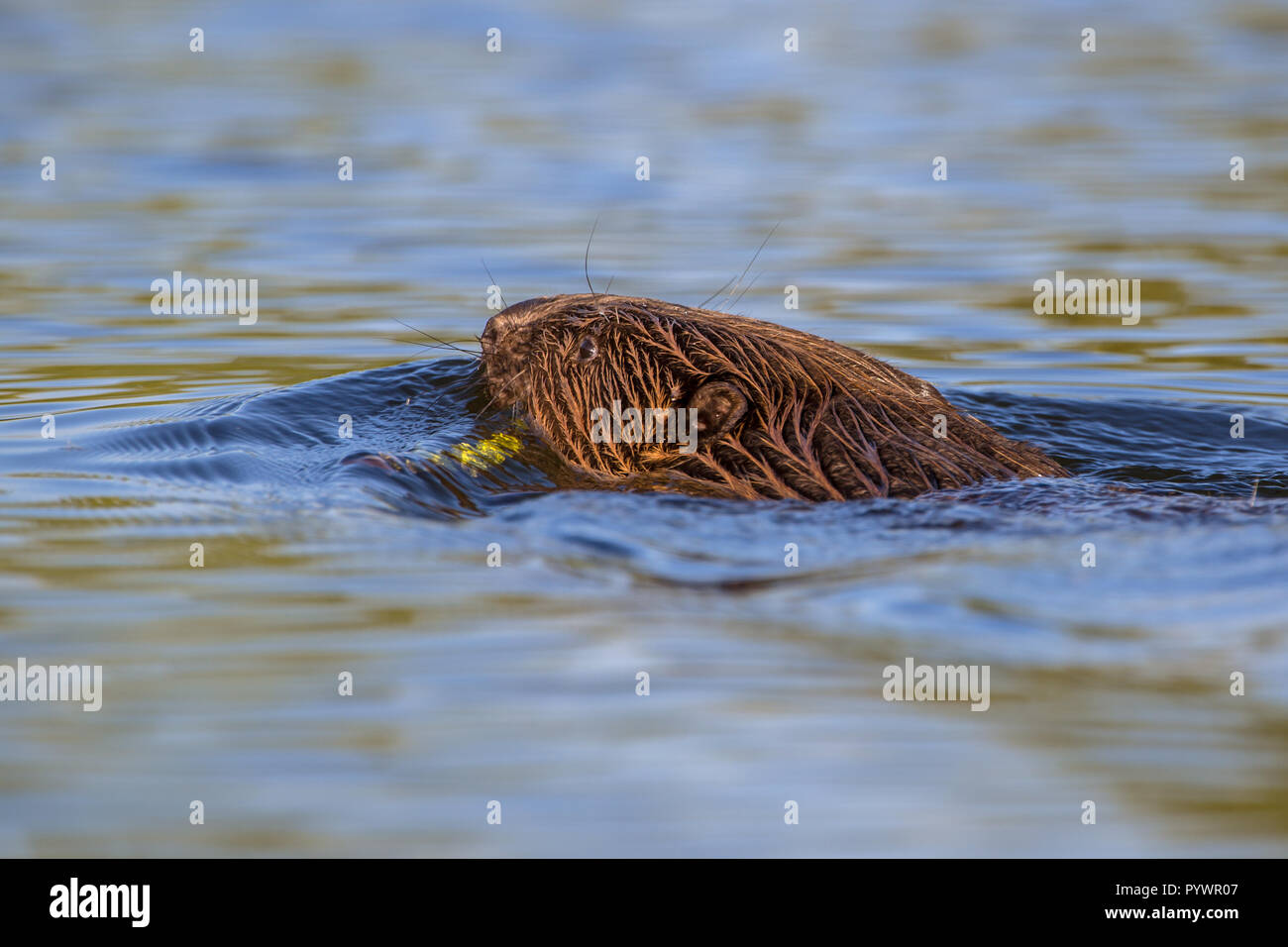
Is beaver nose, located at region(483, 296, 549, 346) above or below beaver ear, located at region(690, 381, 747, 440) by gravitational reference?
above

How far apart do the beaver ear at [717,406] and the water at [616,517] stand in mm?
389

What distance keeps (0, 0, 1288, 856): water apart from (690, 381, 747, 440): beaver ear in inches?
15.3

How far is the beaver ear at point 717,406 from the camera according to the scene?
545cm

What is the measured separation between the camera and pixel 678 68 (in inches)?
685

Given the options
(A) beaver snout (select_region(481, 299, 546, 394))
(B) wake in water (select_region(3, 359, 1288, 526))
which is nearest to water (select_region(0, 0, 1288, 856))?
(B) wake in water (select_region(3, 359, 1288, 526))

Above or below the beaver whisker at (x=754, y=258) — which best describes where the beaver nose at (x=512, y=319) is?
below

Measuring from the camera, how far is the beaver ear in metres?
5.45

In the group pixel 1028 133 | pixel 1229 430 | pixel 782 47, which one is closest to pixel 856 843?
pixel 1229 430

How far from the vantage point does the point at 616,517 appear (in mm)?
5043

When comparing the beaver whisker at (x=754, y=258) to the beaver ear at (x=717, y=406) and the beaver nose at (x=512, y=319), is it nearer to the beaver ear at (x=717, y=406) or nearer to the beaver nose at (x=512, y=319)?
the beaver nose at (x=512, y=319)

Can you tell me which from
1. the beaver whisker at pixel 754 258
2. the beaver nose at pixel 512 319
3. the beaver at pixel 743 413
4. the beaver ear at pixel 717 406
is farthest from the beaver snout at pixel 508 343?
the beaver whisker at pixel 754 258

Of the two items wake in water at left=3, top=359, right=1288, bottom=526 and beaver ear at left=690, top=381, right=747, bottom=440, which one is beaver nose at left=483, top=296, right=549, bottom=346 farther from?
beaver ear at left=690, top=381, right=747, bottom=440

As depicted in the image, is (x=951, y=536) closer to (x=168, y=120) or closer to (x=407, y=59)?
(x=168, y=120)

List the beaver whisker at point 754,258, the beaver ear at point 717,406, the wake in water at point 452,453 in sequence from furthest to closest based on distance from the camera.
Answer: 1. the beaver whisker at point 754,258
2. the beaver ear at point 717,406
3. the wake in water at point 452,453
